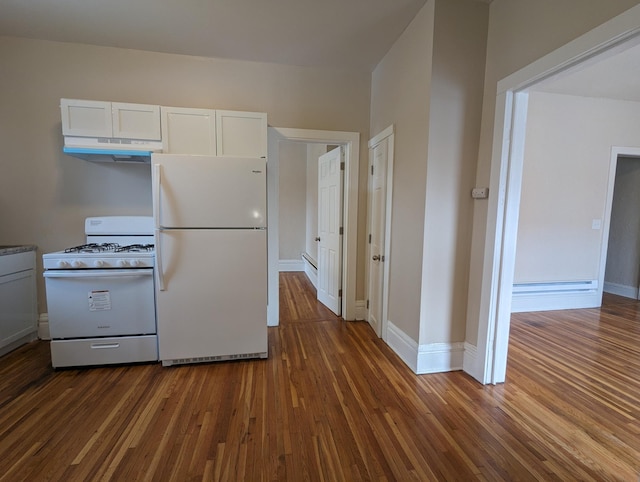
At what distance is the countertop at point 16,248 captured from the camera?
2.48 m

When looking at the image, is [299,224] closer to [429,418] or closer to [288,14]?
[288,14]

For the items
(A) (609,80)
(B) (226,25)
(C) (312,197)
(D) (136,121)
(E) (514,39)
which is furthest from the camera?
(C) (312,197)

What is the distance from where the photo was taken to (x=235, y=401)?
6.50 feet

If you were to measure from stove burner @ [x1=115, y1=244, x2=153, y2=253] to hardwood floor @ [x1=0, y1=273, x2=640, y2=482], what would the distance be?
99 centimetres

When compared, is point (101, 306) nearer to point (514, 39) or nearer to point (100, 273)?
point (100, 273)

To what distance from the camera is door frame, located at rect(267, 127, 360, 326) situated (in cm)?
319

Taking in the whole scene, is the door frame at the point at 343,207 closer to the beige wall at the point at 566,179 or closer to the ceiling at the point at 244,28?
the ceiling at the point at 244,28

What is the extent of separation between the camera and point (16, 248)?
260cm

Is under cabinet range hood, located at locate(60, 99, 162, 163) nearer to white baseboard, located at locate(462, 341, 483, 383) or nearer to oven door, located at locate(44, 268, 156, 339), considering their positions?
oven door, located at locate(44, 268, 156, 339)

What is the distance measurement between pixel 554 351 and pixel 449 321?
1.32 metres

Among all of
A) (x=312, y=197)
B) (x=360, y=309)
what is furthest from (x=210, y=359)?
(x=312, y=197)

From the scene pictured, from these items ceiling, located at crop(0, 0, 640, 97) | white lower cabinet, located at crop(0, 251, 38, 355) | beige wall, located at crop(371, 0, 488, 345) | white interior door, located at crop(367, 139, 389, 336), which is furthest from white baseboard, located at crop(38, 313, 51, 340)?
beige wall, located at crop(371, 0, 488, 345)

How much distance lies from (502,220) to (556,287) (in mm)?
2767

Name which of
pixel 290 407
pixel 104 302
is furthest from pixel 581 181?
pixel 104 302
